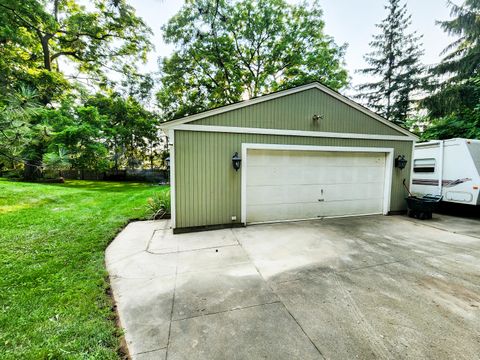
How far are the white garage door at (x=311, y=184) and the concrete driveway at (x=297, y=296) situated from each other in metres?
1.23

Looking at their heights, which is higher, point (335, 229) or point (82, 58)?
point (82, 58)

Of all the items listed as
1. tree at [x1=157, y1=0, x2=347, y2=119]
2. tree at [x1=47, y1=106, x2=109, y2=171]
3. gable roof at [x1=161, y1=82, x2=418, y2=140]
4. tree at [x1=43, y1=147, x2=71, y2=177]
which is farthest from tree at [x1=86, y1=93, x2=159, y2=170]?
gable roof at [x1=161, y1=82, x2=418, y2=140]

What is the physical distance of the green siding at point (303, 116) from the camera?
485cm

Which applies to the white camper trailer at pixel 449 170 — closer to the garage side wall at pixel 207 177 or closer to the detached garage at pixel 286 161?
the detached garage at pixel 286 161

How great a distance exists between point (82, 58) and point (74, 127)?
4.66 metres

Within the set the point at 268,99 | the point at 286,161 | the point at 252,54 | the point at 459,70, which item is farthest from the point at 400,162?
the point at 252,54

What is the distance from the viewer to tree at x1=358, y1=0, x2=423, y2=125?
13.5 metres

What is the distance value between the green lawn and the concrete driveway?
222 mm

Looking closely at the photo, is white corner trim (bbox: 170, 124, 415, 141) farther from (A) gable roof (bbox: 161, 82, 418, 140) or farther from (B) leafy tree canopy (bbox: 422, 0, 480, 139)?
(B) leafy tree canopy (bbox: 422, 0, 480, 139)

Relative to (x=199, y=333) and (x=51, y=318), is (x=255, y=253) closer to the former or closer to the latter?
(x=199, y=333)

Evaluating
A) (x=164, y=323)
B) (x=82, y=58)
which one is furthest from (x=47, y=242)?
(x=82, y=58)

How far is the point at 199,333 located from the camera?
1827mm

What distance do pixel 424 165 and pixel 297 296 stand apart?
7.57 metres

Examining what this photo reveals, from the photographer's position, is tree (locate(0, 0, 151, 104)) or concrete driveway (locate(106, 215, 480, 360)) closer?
concrete driveway (locate(106, 215, 480, 360))
